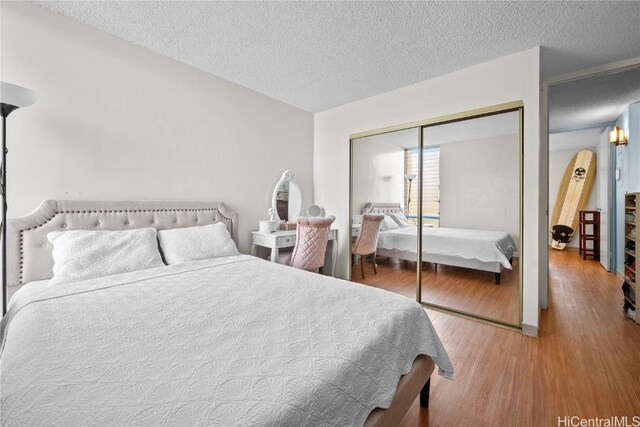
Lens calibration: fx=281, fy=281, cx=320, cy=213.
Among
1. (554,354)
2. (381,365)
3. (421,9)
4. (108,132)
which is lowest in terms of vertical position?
(554,354)

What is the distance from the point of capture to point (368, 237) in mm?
3529

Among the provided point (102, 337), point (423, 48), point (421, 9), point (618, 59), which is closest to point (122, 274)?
point (102, 337)

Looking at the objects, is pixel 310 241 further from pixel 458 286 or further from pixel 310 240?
pixel 458 286

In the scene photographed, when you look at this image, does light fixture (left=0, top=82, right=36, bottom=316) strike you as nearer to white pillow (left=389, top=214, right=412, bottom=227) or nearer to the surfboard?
white pillow (left=389, top=214, right=412, bottom=227)

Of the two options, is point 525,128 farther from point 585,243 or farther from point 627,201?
point 585,243

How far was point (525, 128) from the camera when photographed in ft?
7.85

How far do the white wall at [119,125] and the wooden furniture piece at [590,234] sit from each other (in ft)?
19.5

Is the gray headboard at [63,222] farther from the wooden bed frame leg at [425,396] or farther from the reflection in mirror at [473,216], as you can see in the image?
the reflection in mirror at [473,216]

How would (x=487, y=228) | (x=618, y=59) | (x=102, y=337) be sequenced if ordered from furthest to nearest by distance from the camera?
1. (x=487, y=228)
2. (x=618, y=59)
3. (x=102, y=337)

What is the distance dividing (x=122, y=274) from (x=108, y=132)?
120 centimetres

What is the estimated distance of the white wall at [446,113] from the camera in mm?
2354

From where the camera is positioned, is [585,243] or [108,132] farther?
[585,243]

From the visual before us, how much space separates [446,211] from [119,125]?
3153 millimetres

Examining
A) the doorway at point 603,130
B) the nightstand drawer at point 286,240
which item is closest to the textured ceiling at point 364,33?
the doorway at point 603,130
